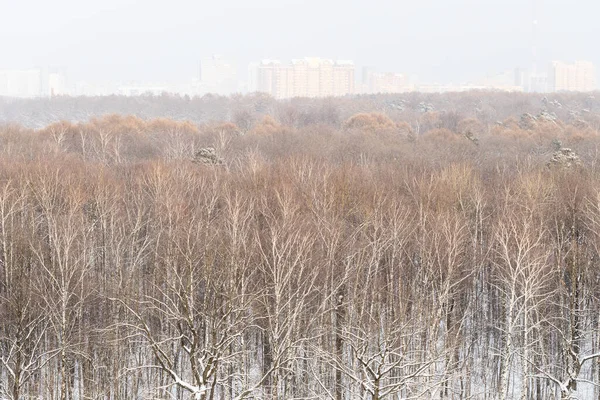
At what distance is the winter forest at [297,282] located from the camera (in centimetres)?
2119

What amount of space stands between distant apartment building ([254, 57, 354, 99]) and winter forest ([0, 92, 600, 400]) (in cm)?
13039

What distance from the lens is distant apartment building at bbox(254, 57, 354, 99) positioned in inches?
6845

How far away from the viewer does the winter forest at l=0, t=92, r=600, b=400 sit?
21188 mm

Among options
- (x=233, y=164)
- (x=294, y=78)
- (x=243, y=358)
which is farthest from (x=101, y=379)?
(x=294, y=78)

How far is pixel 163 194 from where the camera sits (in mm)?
32000

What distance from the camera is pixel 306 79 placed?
6845 inches

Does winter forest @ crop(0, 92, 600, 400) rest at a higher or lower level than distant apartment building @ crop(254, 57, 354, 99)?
lower

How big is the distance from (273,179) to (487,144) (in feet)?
91.4

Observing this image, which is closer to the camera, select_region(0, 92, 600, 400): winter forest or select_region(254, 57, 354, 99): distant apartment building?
select_region(0, 92, 600, 400): winter forest

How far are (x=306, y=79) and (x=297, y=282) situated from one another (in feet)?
506

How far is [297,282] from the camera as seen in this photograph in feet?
73.0

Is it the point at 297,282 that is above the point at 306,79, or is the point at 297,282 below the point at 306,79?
below

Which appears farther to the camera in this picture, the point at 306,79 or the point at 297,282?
the point at 306,79

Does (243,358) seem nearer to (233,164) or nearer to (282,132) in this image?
(233,164)
